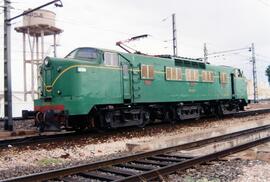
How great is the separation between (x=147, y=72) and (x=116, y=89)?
7.84 feet

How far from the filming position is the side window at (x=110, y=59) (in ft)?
47.4

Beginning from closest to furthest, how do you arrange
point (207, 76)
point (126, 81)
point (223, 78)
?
point (126, 81)
point (207, 76)
point (223, 78)

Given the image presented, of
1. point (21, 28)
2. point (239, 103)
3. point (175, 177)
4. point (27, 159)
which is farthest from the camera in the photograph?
point (21, 28)

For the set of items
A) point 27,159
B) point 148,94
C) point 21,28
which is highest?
point 21,28

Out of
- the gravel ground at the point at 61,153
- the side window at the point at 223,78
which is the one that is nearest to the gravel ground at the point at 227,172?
the gravel ground at the point at 61,153

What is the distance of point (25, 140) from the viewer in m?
13.4

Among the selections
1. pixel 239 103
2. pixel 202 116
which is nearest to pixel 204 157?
pixel 202 116

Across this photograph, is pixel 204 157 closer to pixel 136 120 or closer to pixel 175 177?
pixel 175 177

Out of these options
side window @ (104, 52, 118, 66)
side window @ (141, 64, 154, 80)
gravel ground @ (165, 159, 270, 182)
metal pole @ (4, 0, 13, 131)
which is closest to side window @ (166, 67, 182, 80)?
side window @ (141, 64, 154, 80)

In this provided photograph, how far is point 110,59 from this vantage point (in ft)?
48.2

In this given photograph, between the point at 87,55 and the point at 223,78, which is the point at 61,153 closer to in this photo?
the point at 87,55

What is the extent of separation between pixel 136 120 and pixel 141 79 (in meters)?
1.81

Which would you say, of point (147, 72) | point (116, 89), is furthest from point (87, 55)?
point (147, 72)

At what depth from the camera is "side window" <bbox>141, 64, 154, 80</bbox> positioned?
53.8 feet
